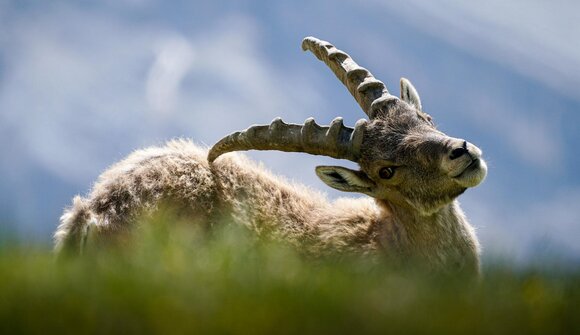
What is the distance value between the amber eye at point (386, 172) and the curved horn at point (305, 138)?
0.48 meters

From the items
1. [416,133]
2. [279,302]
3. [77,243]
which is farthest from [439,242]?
[279,302]

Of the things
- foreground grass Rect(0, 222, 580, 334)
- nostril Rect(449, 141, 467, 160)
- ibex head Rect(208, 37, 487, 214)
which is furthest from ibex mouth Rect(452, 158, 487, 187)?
foreground grass Rect(0, 222, 580, 334)

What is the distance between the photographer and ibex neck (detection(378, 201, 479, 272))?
11.8 metres

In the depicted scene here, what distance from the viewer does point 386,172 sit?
38.2 feet

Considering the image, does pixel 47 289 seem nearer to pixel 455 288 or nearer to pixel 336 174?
pixel 455 288

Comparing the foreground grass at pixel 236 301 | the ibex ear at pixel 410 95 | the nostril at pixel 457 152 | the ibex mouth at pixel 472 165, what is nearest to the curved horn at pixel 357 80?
the ibex ear at pixel 410 95

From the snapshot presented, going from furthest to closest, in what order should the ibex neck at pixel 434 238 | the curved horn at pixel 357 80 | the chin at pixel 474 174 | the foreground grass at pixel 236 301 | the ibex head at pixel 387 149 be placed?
the curved horn at pixel 357 80 < the ibex neck at pixel 434 238 < the ibex head at pixel 387 149 < the chin at pixel 474 174 < the foreground grass at pixel 236 301

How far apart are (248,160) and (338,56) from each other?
103 inches

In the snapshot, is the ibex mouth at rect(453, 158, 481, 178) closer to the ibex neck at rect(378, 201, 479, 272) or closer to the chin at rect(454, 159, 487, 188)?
the chin at rect(454, 159, 487, 188)

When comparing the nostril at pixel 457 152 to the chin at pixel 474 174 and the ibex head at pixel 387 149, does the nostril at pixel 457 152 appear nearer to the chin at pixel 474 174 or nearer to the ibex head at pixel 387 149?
the ibex head at pixel 387 149

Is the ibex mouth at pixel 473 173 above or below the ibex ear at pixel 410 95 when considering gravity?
below

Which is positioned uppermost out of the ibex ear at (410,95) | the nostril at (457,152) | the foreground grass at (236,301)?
the ibex ear at (410,95)

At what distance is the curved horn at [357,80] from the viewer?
12.4m

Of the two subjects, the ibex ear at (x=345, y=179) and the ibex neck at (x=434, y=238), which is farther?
the ibex ear at (x=345, y=179)
